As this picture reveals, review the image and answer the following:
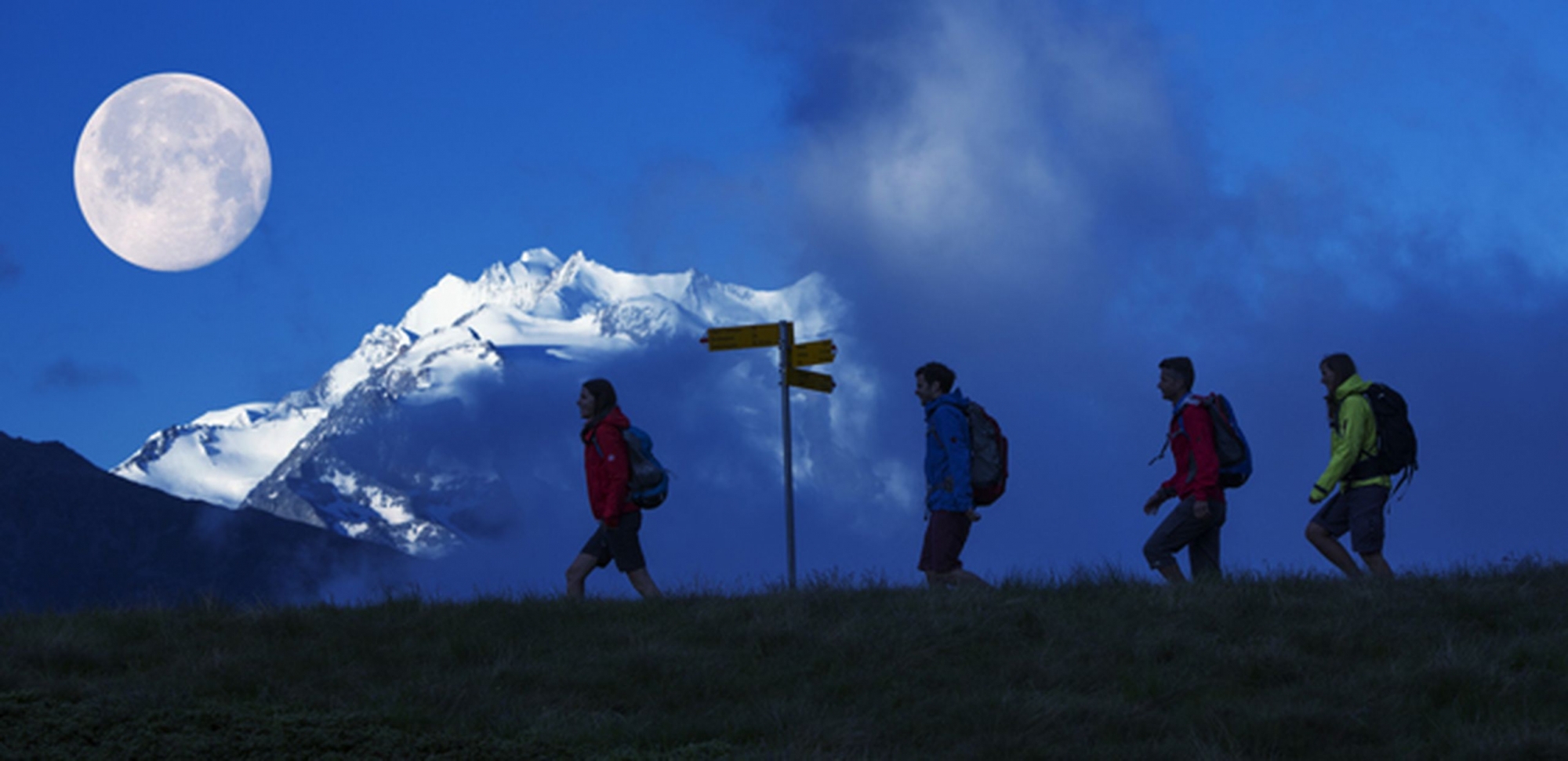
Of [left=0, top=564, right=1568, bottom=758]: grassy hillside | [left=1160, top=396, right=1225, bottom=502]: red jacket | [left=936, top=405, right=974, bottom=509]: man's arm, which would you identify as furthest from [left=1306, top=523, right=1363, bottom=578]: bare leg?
[left=936, top=405, right=974, bottom=509]: man's arm

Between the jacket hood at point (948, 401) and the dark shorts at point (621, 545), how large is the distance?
87.2 inches

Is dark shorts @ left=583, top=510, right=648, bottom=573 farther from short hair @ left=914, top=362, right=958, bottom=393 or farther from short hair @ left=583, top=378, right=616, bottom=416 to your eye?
short hair @ left=914, top=362, right=958, bottom=393

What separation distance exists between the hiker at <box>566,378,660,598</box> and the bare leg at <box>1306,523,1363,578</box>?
4.71 m

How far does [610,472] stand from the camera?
11109 mm

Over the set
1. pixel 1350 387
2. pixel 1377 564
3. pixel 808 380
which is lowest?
pixel 1377 564

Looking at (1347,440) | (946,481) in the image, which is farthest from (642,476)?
(1347,440)

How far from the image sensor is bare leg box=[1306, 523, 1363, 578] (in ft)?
→ 36.0

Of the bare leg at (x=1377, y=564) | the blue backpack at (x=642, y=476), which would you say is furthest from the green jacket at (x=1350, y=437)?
the blue backpack at (x=642, y=476)

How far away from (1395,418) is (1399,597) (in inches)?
61.3

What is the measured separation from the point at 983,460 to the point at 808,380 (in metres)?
5.24

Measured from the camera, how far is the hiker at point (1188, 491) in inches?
412

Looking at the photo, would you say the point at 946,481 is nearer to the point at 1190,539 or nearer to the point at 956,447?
the point at 956,447

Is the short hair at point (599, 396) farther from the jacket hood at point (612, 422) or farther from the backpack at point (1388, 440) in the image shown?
the backpack at point (1388, 440)

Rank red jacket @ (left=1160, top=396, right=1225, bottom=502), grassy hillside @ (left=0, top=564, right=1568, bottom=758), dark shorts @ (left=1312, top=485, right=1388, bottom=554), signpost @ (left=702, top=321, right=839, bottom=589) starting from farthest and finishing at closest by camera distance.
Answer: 1. signpost @ (left=702, top=321, right=839, bottom=589)
2. dark shorts @ (left=1312, top=485, right=1388, bottom=554)
3. red jacket @ (left=1160, top=396, right=1225, bottom=502)
4. grassy hillside @ (left=0, top=564, right=1568, bottom=758)
